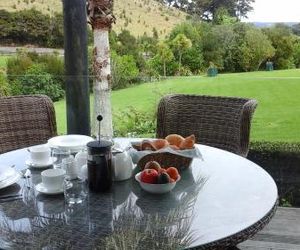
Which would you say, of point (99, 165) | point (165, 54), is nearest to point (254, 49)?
point (165, 54)

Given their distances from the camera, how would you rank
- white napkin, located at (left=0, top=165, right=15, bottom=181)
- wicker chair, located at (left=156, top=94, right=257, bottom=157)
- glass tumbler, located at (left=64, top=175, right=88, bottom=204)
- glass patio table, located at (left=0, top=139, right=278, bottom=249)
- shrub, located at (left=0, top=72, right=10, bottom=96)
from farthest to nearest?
shrub, located at (left=0, top=72, right=10, bottom=96), wicker chair, located at (left=156, top=94, right=257, bottom=157), white napkin, located at (left=0, top=165, right=15, bottom=181), glass tumbler, located at (left=64, top=175, right=88, bottom=204), glass patio table, located at (left=0, top=139, right=278, bottom=249)

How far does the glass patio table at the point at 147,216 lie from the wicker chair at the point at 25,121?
935 millimetres

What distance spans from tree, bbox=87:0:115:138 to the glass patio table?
2.21 m

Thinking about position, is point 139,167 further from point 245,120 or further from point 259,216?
point 245,120

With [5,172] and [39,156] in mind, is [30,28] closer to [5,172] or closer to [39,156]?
[39,156]

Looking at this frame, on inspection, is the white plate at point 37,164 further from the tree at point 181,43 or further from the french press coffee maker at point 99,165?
the tree at point 181,43

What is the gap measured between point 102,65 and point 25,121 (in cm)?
143

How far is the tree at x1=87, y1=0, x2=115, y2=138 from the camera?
3678 mm

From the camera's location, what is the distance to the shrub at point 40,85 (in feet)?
11.9

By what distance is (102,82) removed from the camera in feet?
12.4

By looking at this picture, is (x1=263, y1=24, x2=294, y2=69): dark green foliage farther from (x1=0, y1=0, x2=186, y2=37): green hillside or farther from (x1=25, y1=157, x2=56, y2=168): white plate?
(x1=25, y1=157, x2=56, y2=168): white plate

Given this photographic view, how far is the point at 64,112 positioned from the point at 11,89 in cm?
50

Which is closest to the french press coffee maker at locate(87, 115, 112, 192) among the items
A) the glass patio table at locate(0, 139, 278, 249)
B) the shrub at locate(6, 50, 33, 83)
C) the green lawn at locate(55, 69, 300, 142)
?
the glass patio table at locate(0, 139, 278, 249)

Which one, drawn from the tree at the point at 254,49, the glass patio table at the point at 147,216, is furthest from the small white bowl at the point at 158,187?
the tree at the point at 254,49
